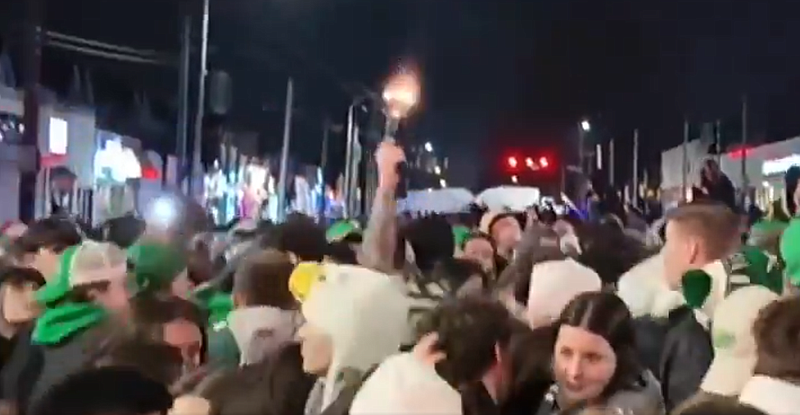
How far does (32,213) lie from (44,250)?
46.1 ft

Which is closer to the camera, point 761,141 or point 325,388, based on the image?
point 325,388

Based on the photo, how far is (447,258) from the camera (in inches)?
329

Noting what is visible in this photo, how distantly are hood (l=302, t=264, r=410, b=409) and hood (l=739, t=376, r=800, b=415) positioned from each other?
1.25 metres

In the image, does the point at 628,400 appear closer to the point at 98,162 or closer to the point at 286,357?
the point at 286,357

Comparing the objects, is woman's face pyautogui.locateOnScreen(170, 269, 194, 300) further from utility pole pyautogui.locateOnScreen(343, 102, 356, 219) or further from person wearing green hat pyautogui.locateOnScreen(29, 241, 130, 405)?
utility pole pyautogui.locateOnScreen(343, 102, 356, 219)

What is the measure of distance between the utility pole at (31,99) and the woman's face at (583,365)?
57.1 feet

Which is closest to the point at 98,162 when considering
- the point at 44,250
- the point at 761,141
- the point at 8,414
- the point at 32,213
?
the point at 32,213

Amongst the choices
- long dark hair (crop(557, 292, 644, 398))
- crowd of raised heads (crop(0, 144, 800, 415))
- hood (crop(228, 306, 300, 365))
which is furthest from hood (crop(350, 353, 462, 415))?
hood (crop(228, 306, 300, 365))

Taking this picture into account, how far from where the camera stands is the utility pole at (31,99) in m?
22.2

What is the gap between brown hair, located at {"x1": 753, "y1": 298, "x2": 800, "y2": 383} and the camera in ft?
15.5

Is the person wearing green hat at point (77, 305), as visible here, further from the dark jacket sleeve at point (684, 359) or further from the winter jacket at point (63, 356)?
the dark jacket sleeve at point (684, 359)

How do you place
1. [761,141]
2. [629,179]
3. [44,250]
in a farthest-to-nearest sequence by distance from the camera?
[629,179] < [761,141] < [44,250]

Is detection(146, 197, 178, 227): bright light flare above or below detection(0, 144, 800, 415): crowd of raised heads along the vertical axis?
above

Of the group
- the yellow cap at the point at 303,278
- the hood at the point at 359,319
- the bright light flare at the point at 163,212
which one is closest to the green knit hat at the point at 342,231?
the bright light flare at the point at 163,212
